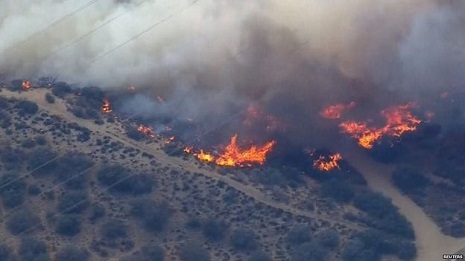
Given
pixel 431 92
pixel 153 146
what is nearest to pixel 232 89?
pixel 153 146

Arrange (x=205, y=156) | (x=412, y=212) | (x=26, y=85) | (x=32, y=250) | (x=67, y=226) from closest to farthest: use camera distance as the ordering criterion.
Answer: (x=32, y=250) < (x=67, y=226) < (x=205, y=156) < (x=412, y=212) < (x=26, y=85)

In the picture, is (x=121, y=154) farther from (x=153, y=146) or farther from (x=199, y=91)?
(x=199, y=91)

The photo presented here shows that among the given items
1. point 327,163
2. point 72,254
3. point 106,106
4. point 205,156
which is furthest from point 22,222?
point 327,163

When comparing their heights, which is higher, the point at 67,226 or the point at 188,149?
the point at 188,149

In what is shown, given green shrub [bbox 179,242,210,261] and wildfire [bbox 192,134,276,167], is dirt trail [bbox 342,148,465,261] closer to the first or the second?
wildfire [bbox 192,134,276,167]

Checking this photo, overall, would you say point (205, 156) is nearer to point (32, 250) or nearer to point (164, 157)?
point (164, 157)

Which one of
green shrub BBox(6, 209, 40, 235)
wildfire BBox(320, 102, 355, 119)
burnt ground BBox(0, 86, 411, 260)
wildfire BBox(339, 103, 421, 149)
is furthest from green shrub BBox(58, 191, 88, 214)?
wildfire BBox(339, 103, 421, 149)
